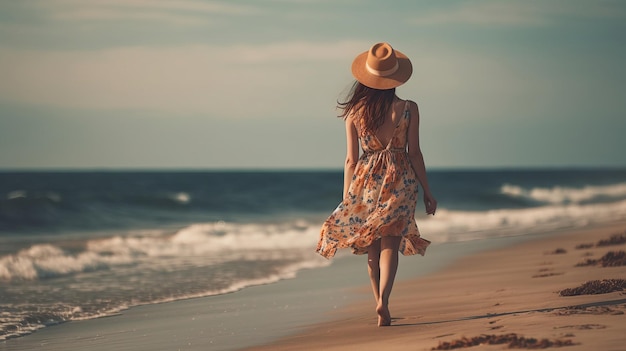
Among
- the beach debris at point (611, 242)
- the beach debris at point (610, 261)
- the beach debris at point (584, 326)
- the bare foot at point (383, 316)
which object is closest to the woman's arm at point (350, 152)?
the bare foot at point (383, 316)

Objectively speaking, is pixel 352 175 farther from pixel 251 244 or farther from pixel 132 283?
pixel 251 244

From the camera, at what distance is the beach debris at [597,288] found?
6.09 meters

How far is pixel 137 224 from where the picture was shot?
24.5 m

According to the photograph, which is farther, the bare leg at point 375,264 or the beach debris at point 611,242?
the beach debris at point 611,242

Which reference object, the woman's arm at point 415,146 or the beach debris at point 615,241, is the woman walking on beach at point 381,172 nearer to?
the woman's arm at point 415,146

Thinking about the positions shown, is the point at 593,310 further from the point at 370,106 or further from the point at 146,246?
the point at 146,246

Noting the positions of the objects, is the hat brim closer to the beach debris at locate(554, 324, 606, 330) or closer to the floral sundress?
the floral sundress

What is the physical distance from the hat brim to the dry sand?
64.1 inches

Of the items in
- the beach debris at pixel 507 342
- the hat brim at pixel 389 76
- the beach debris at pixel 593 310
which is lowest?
the beach debris at pixel 507 342

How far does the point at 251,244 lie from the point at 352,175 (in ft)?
34.1

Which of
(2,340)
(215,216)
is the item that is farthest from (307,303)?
(215,216)

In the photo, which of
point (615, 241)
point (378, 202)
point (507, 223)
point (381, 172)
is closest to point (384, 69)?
point (381, 172)

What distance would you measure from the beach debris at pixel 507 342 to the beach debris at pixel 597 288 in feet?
5.46

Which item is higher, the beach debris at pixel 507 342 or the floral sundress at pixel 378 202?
the floral sundress at pixel 378 202
